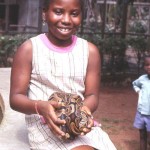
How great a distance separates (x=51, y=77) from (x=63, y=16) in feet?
0.95

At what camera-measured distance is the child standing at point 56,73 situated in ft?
5.85

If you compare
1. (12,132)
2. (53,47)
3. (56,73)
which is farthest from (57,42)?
(12,132)

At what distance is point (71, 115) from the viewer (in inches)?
63.0

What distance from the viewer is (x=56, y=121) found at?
1561 millimetres

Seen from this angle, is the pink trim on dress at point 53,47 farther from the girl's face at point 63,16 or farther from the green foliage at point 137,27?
the green foliage at point 137,27

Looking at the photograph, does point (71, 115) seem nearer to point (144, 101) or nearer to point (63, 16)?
point (63, 16)

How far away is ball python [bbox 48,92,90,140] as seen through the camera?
1.59 m

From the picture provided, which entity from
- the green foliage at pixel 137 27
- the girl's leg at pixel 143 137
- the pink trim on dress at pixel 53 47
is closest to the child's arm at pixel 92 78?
the pink trim on dress at pixel 53 47

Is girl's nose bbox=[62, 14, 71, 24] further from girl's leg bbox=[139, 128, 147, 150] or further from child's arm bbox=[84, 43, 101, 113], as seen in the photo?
girl's leg bbox=[139, 128, 147, 150]

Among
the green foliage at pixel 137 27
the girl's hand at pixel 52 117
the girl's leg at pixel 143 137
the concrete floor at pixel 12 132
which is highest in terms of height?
the girl's hand at pixel 52 117

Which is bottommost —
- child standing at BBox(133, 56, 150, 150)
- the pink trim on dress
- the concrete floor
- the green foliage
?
child standing at BBox(133, 56, 150, 150)

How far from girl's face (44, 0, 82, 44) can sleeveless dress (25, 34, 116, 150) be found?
10cm

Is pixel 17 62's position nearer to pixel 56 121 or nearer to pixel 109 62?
pixel 56 121

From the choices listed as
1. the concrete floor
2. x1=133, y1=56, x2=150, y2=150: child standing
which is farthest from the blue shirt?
the concrete floor
